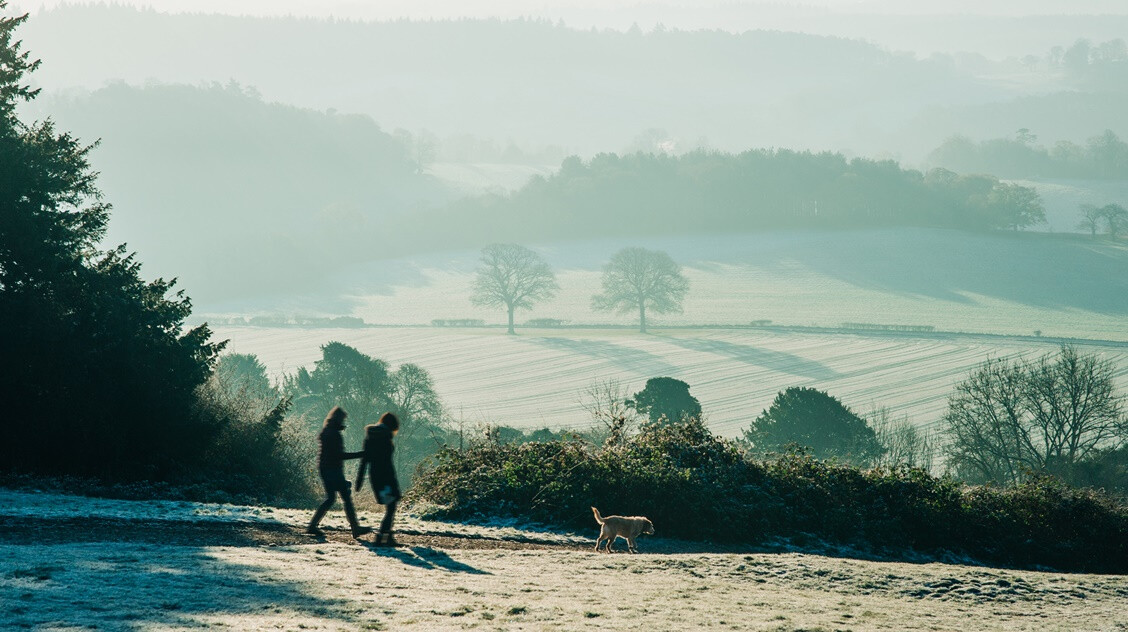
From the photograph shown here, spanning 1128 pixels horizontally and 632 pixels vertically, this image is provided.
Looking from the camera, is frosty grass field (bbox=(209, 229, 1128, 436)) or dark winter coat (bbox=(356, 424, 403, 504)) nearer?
dark winter coat (bbox=(356, 424, 403, 504))

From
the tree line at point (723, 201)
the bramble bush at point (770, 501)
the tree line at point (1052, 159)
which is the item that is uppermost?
the tree line at point (1052, 159)

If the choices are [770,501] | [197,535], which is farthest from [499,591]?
[770,501]

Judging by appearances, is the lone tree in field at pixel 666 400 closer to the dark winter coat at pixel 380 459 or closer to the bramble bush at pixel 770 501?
the bramble bush at pixel 770 501

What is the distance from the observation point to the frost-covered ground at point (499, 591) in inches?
417

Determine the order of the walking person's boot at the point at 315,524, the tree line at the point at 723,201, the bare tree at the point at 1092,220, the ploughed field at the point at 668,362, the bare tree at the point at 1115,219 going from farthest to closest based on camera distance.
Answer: the tree line at the point at 723,201
the bare tree at the point at 1092,220
the bare tree at the point at 1115,219
the ploughed field at the point at 668,362
the walking person's boot at the point at 315,524

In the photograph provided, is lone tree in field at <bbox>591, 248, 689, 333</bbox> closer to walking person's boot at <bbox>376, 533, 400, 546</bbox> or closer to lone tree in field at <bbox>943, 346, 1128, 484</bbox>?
lone tree in field at <bbox>943, 346, 1128, 484</bbox>

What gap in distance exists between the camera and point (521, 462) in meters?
22.0

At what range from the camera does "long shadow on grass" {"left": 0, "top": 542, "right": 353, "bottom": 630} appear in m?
10.0

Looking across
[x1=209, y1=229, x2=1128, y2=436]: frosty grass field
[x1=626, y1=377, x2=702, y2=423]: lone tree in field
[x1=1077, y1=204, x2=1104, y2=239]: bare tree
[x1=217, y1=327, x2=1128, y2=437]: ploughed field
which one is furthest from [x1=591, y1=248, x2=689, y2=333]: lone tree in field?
[x1=1077, y1=204, x2=1104, y2=239]: bare tree

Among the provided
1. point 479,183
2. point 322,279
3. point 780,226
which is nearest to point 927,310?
point 780,226

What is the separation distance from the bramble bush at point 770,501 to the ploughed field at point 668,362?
36.8 metres

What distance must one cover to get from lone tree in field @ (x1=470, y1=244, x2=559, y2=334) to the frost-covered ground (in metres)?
86.5

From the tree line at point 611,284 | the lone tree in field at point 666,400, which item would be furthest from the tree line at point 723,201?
the lone tree in field at point 666,400

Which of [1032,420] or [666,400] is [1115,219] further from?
[666,400]
